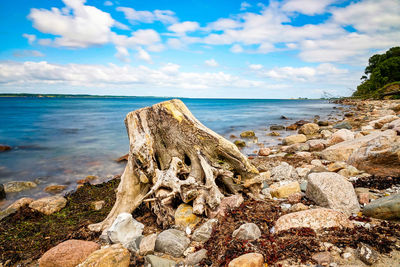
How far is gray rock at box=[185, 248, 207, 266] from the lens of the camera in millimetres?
3467

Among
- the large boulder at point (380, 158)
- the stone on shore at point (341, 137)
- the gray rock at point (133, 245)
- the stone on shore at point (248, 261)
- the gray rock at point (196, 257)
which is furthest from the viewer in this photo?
the stone on shore at point (341, 137)

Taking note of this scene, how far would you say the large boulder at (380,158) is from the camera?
A: 5.80 m

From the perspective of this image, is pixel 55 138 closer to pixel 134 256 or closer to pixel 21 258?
pixel 21 258

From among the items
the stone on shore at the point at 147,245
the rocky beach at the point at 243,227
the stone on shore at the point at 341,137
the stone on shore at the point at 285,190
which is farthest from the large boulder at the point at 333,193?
the stone on shore at the point at 341,137

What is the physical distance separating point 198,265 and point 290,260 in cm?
130

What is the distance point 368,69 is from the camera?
7319cm

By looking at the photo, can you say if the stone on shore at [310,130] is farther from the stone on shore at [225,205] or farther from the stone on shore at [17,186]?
the stone on shore at [17,186]

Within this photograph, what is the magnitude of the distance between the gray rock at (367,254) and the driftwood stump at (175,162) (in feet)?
8.88

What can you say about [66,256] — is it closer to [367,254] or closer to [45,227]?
[45,227]

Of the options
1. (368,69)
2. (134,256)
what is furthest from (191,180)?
(368,69)

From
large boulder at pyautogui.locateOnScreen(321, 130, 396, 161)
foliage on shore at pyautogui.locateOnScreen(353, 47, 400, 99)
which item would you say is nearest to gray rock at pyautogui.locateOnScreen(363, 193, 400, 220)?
large boulder at pyautogui.locateOnScreen(321, 130, 396, 161)

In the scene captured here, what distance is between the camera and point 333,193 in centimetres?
457

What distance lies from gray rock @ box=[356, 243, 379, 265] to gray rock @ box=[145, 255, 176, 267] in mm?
2558

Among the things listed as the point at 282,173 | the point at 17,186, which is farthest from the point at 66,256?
the point at 17,186
